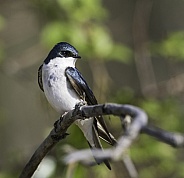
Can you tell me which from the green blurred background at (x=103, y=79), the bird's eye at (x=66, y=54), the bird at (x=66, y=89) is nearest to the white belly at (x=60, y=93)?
the bird at (x=66, y=89)

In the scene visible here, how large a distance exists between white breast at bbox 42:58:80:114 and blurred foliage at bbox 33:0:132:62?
3.17 feet

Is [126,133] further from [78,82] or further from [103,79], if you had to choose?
[103,79]

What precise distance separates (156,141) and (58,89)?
1.26m

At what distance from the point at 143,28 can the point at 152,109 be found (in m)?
0.96

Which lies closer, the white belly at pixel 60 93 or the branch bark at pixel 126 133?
the branch bark at pixel 126 133

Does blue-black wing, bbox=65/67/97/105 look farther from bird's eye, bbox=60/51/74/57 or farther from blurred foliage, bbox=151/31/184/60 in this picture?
blurred foliage, bbox=151/31/184/60

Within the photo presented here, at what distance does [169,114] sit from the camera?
378 centimetres

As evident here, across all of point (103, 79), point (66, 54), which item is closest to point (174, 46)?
point (103, 79)

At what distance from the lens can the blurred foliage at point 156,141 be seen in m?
3.58

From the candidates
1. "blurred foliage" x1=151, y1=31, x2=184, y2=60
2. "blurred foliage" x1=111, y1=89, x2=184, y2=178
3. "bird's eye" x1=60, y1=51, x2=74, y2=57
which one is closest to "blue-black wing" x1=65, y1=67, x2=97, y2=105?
"bird's eye" x1=60, y1=51, x2=74, y2=57

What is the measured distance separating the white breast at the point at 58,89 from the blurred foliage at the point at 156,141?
44.2 inches

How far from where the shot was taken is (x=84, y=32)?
12.1ft

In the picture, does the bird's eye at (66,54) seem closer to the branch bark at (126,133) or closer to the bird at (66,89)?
the bird at (66,89)

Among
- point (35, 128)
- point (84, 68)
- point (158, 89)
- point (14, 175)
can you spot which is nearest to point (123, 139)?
point (14, 175)
